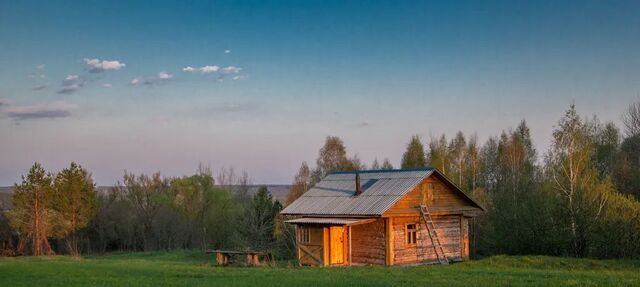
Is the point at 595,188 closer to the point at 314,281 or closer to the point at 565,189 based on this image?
the point at 565,189

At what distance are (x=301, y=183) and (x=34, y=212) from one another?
20.6 metres

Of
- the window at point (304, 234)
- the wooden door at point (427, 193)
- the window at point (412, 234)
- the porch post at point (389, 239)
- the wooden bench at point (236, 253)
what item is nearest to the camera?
the porch post at point (389, 239)

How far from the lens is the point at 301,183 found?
4959 centimetres

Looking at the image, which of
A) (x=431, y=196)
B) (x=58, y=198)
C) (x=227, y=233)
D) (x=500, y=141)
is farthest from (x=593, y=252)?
(x=58, y=198)

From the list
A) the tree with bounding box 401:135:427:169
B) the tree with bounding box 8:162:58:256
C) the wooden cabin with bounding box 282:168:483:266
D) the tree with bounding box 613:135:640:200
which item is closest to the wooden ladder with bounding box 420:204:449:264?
the wooden cabin with bounding box 282:168:483:266

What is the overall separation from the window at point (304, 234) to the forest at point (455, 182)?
19.1 feet

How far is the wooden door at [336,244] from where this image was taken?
3023 centimetres

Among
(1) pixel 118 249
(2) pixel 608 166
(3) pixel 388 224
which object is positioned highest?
(2) pixel 608 166

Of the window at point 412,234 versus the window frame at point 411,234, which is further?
the window at point 412,234

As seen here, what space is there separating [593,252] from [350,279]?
18.2 meters

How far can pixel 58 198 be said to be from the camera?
49.9 metres

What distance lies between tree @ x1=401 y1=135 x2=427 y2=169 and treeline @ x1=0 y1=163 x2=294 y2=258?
14056mm

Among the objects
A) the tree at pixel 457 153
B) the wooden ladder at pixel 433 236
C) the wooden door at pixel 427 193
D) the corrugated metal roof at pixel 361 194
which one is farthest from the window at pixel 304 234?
the tree at pixel 457 153

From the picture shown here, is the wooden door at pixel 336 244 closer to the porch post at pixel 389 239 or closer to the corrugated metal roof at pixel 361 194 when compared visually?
the corrugated metal roof at pixel 361 194
